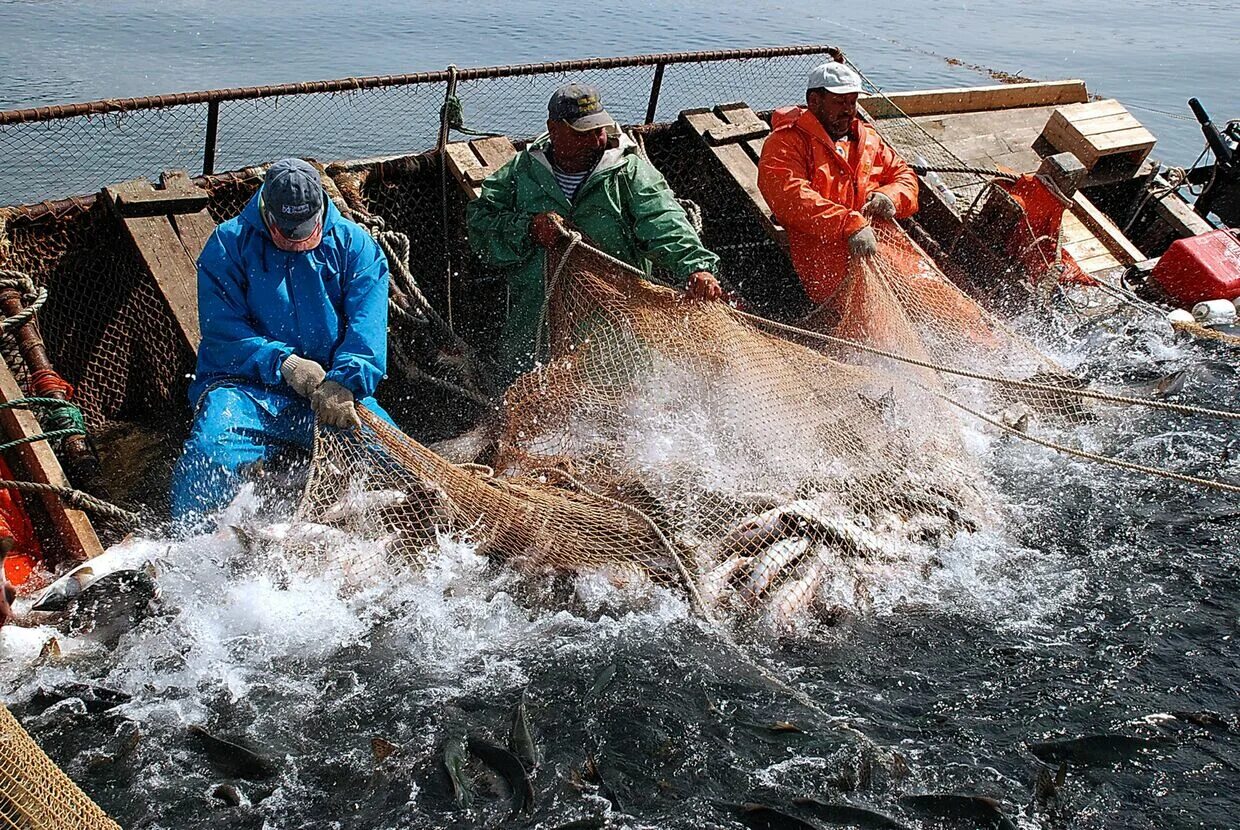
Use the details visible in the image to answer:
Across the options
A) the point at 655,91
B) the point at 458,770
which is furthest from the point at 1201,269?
the point at 458,770

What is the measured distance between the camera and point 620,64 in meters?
7.84

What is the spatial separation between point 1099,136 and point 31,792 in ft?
30.3

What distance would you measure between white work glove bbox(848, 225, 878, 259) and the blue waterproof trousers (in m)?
3.37

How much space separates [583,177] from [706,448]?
198 centimetres

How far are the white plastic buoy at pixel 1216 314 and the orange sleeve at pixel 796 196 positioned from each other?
309 cm

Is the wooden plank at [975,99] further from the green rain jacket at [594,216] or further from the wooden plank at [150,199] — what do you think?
the wooden plank at [150,199]

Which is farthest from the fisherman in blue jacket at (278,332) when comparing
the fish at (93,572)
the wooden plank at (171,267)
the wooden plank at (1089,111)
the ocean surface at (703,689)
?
the wooden plank at (1089,111)

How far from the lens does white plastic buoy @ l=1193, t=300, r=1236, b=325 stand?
8.09 meters

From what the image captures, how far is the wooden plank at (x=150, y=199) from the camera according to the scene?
6.52 metres

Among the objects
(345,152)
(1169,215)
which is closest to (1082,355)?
(1169,215)

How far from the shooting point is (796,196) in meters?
7.20

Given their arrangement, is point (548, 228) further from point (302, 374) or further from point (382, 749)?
point (382, 749)

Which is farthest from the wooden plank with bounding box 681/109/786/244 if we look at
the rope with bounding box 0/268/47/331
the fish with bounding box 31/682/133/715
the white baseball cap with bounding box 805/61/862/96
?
the fish with bounding box 31/682/133/715

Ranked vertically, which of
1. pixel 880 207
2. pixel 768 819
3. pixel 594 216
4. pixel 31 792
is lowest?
pixel 768 819
